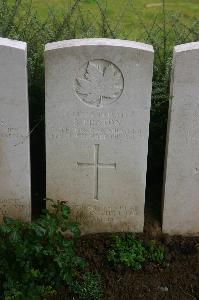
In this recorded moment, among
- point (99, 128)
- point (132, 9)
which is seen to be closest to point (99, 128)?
point (99, 128)

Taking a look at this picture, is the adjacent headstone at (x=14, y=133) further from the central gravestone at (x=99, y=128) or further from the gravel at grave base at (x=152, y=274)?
the gravel at grave base at (x=152, y=274)

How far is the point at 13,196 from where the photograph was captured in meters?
4.83

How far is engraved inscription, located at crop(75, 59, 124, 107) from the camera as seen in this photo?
4332mm

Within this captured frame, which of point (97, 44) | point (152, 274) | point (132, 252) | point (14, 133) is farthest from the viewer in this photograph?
point (132, 252)

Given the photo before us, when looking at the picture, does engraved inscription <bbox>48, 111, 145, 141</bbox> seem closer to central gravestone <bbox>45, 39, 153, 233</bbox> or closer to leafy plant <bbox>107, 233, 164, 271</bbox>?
central gravestone <bbox>45, 39, 153, 233</bbox>

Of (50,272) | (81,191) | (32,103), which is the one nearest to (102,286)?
(50,272)

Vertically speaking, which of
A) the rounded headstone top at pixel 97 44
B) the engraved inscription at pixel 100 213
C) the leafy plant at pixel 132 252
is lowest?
the leafy plant at pixel 132 252

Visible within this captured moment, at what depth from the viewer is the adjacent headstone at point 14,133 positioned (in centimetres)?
425

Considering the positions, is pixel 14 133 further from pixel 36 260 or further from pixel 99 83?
pixel 36 260

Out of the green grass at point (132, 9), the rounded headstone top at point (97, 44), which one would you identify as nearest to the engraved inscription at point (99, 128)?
the rounded headstone top at point (97, 44)

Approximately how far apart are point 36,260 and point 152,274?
989 mm

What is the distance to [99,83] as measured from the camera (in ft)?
14.5

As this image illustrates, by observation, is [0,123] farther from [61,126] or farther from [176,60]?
[176,60]

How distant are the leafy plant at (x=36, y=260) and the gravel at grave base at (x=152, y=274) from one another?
0.92 feet
